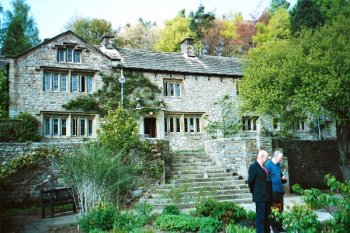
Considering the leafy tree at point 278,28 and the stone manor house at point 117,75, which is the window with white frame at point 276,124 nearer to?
the stone manor house at point 117,75

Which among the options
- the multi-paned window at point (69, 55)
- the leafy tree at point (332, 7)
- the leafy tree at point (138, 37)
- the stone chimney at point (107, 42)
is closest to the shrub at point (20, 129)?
the multi-paned window at point (69, 55)

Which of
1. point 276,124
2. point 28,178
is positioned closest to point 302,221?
point 28,178

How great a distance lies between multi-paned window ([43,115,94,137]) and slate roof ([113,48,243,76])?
409 centimetres

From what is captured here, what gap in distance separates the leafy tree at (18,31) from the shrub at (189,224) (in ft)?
87.0

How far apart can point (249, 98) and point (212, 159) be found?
11.8ft

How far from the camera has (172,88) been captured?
21.6 metres

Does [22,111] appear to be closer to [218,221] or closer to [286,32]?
[218,221]

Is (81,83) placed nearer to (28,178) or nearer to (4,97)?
(4,97)

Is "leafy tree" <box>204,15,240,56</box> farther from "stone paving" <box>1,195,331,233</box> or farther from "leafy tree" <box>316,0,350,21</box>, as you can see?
"stone paving" <box>1,195,331,233</box>

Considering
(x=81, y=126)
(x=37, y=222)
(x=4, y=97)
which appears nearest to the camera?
(x=37, y=222)

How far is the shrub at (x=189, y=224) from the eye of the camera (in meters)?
7.35

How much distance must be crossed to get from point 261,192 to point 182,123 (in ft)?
49.2

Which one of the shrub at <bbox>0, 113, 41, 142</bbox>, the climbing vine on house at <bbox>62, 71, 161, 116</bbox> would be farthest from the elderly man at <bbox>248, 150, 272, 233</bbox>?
the climbing vine on house at <bbox>62, 71, 161, 116</bbox>

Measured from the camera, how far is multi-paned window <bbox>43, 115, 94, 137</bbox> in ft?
59.9
